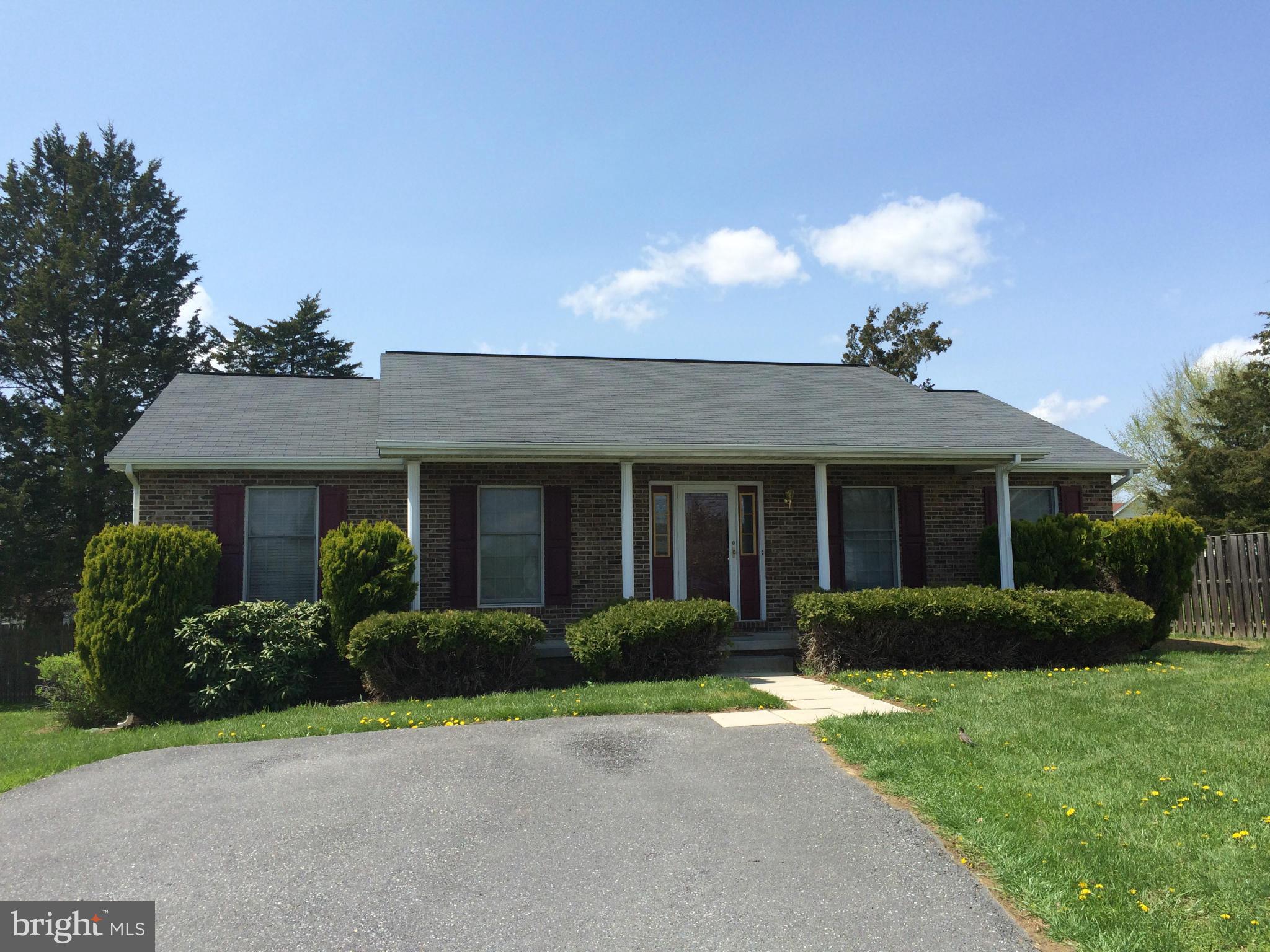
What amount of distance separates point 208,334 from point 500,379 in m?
15.7

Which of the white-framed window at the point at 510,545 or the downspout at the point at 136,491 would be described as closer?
the downspout at the point at 136,491

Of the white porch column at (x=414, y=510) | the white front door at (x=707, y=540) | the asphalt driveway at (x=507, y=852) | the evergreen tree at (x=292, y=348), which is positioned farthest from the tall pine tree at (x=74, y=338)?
the asphalt driveway at (x=507, y=852)

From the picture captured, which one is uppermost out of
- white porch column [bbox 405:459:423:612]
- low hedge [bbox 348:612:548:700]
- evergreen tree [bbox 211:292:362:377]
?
evergreen tree [bbox 211:292:362:377]

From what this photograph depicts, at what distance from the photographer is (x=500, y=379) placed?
14422 millimetres

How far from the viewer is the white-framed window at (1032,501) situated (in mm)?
14039

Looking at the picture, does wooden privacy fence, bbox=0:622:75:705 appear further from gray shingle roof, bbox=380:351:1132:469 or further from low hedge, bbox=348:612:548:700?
low hedge, bbox=348:612:548:700

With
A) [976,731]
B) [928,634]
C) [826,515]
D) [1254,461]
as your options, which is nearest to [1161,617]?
[928,634]

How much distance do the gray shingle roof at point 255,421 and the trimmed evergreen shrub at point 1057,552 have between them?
900 centimetres

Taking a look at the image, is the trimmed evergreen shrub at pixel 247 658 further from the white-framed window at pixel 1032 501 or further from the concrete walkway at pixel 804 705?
the white-framed window at pixel 1032 501

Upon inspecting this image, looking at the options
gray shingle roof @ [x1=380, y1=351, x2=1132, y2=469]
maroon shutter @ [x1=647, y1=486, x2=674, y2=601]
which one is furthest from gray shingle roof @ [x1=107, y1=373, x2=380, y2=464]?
maroon shutter @ [x1=647, y1=486, x2=674, y2=601]

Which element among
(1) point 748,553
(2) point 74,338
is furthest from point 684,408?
(2) point 74,338

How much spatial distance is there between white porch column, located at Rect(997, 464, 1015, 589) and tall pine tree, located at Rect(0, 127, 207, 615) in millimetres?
19178

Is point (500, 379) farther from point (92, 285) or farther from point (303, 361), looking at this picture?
point (303, 361)

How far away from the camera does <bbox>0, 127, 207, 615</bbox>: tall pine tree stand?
68.1 feet
